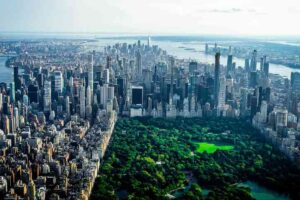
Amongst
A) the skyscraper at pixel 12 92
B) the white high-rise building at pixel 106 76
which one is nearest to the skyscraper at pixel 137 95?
the white high-rise building at pixel 106 76

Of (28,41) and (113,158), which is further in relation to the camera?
(28,41)

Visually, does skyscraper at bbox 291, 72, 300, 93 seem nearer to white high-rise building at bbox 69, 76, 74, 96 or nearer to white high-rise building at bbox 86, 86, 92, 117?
white high-rise building at bbox 86, 86, 92, 117

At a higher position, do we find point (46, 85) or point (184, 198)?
point (46, 85)

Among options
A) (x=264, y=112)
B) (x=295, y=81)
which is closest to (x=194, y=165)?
(x=264, y=112)

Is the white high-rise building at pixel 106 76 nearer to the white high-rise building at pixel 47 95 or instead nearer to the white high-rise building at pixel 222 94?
the white high-rise building at pixel 47 95

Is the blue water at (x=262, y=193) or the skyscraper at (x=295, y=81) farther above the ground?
the skyscraper at (x=295, y=81)

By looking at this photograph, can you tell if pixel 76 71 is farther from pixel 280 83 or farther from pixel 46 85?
pixel 280 83

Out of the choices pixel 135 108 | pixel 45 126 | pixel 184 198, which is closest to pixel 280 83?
pixel 135 108

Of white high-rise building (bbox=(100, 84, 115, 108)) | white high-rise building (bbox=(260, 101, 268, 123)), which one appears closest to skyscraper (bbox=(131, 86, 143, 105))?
white high-rise building (bbox=(100, 84, 115, 108))

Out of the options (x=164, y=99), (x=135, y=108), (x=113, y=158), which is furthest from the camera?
(x=164, y=99)
